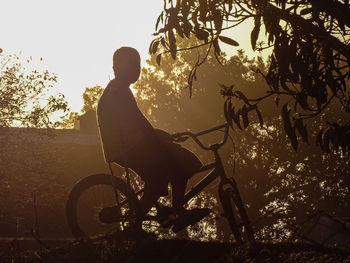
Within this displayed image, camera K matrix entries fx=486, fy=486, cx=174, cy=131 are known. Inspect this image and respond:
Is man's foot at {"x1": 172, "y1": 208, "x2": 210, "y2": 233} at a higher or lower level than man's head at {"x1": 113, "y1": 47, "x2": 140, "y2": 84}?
lower

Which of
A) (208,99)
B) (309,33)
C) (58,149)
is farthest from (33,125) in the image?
(309,33)

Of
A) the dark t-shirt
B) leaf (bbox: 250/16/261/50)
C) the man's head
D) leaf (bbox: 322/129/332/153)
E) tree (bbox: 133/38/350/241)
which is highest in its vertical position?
tree (bbox: 133/38/350/241)

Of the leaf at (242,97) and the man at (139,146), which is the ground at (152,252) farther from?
A: the leaf at (242,97)

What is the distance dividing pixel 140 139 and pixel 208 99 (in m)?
25.5

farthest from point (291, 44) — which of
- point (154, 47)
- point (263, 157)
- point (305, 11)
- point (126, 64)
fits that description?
point (263, 157)

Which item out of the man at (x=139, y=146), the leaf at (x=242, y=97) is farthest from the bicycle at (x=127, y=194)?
the leaf at (x=242, y=97)

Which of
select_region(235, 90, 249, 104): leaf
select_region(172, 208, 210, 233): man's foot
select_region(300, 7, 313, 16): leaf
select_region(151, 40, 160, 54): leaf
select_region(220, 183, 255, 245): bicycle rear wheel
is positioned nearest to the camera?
select_region(300, 7, 313, 16): leaf

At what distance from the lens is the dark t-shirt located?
204 inches

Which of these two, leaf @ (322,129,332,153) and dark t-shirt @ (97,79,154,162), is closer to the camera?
leaf @ (322,129,332,153)

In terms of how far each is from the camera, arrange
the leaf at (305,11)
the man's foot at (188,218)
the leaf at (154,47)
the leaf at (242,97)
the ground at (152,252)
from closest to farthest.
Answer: the leaf at (305,11)
the leaf at (242,97)
the leaf at (154,47)
the ground at (152,252)
the man's foot at (188,218)

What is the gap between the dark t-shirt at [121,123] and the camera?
5.18 meters

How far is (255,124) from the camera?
31.7 metres

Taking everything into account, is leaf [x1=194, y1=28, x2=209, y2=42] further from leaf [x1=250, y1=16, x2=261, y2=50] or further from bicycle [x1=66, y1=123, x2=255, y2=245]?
bicycle [x1=66, y1=123, x2=255, y2=245]

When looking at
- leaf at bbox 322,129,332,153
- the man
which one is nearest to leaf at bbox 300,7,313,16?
leaf at bbox 322,129,332,153
